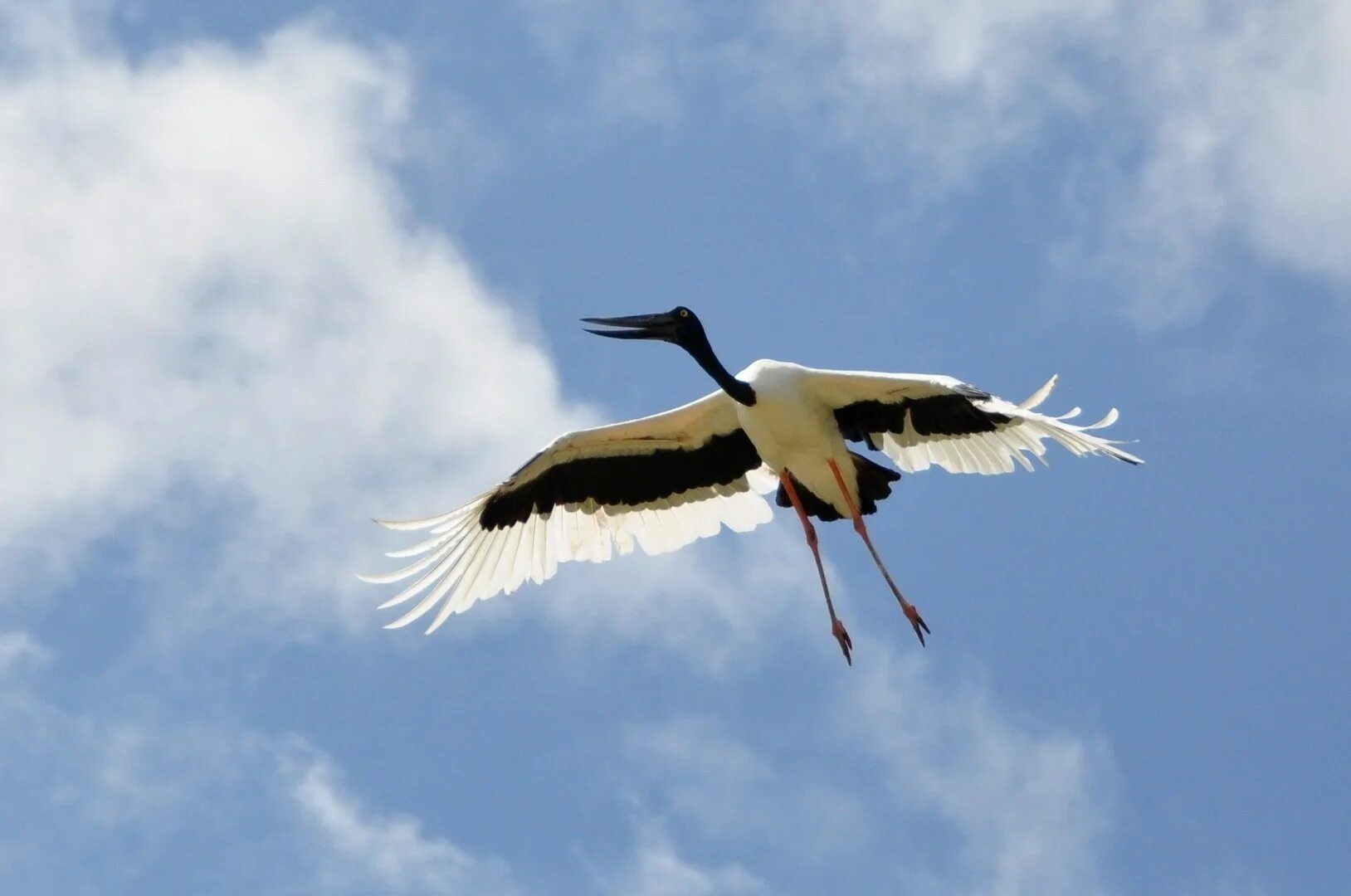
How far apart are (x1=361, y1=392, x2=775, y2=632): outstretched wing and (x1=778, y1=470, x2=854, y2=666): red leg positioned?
645 mm

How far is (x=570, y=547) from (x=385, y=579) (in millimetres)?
2159

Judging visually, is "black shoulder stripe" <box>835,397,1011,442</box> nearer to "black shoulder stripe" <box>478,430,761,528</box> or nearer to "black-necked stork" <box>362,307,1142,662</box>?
"black-necked stork" <box>362,307,1142,662</box>

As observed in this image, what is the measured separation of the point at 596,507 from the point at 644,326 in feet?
7.03

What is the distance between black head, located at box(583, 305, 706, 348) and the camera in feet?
70.9

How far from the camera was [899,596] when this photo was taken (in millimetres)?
21016

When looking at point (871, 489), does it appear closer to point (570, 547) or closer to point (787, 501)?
point (787, 501)

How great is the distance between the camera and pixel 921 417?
2089cm

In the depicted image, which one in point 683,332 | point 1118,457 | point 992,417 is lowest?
point 1118,457

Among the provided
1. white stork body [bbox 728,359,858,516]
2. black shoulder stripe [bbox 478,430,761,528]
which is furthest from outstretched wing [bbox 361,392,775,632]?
white stork body [bbox 728,359,858,516]

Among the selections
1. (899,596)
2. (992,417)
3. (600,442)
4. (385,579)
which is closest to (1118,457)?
(992,417)

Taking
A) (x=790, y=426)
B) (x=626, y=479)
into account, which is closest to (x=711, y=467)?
(x=626, y=479)

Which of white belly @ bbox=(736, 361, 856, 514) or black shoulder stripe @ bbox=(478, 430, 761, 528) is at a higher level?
black shoulder stripe @ bbox=(478, 430, 761, 528)

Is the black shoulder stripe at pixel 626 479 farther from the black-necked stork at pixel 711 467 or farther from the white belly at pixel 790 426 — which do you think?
the white belly at pixel 790 426

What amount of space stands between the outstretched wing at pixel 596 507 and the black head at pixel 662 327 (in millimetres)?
918
